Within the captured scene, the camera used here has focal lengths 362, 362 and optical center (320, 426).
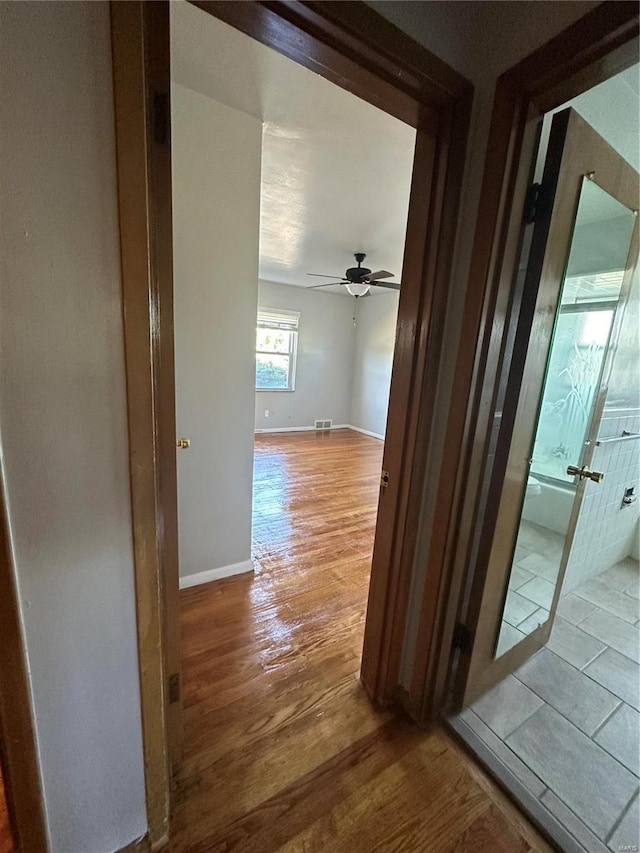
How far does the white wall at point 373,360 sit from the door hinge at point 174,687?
5.21 meters

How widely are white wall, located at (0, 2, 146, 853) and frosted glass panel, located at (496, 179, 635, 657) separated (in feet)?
4.45

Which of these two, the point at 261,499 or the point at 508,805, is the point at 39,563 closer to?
the point at 508,805

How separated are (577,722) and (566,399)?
1280 mm

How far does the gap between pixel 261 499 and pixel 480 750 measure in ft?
7.99

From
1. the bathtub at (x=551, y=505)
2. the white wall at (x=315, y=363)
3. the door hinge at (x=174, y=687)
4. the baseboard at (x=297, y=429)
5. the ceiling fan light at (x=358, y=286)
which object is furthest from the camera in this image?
the baseboard at (x=297, y=429)

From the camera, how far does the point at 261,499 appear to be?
11.1 ft

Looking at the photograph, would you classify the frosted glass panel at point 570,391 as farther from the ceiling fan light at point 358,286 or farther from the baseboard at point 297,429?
the baseboard at point 297,429

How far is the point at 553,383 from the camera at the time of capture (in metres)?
1.39

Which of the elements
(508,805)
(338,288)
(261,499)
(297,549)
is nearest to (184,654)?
(297,549)

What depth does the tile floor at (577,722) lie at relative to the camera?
1.15 meters

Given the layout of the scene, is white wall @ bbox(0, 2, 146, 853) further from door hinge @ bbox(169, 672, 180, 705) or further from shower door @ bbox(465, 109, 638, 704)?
shower door @ bbox(465, 109, 638, 704)

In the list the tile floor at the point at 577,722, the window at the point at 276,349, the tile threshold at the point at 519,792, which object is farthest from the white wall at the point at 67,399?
the window at the point at 276,349

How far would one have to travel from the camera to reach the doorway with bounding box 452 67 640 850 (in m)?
1.12

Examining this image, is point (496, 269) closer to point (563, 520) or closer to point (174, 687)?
point (563, 520)
